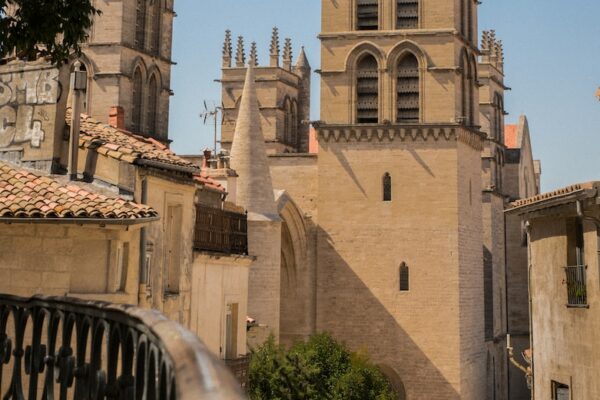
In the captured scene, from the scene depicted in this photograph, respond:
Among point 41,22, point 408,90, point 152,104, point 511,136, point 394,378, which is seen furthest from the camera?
point 511,136

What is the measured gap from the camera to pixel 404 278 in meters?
31.0

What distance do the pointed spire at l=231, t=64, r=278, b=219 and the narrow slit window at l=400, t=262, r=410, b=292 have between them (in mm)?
4953

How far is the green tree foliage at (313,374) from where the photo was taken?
21328 mm

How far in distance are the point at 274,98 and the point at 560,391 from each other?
116ft

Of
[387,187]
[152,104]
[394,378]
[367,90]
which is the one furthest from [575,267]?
[152,104]

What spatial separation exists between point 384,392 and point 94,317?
21136 mm

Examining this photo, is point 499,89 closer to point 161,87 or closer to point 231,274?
point 161,87

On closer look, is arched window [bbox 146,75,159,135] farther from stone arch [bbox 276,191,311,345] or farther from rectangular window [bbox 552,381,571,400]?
rectangular window [bbox 552,381,571,400]

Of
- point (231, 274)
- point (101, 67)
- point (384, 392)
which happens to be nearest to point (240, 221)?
point (231, 274)

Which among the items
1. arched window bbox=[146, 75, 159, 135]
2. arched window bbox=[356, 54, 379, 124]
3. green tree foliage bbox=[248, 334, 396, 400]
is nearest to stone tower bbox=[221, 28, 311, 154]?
arched window bbox=[146, 75, 159, 135]

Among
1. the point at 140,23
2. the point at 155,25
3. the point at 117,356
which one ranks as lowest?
the point at 117,356

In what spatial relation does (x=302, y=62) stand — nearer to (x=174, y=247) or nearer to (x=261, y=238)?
(x=261, y=238)

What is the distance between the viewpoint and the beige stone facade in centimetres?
1309

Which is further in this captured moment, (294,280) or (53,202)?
(294,280)
